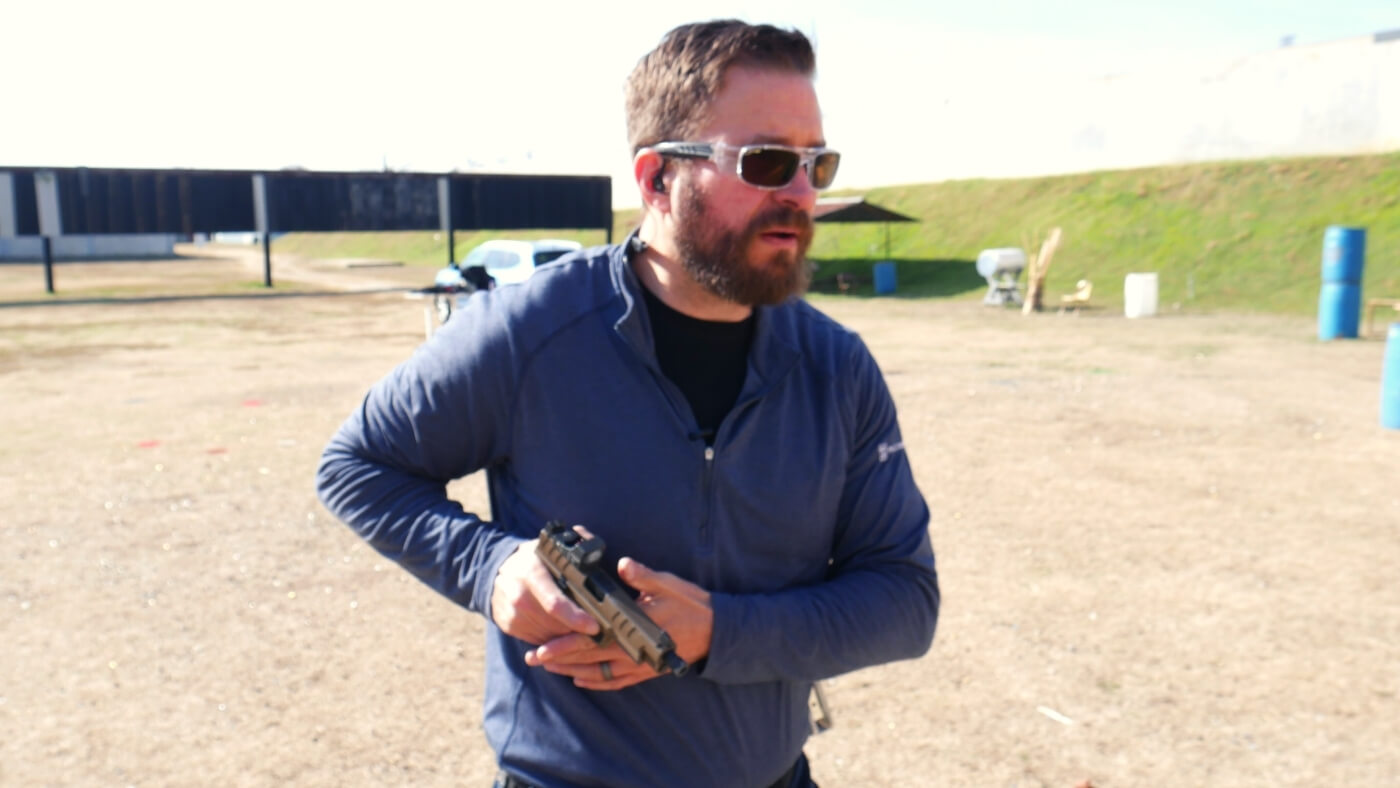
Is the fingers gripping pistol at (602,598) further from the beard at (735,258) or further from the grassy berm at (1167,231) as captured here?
the grassy berm at (1167,231)

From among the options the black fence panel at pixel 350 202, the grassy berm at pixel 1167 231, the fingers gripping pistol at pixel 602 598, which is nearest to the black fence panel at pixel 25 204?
the black fence panel at pixel 350 202

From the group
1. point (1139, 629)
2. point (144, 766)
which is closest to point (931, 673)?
point (1139, 629)

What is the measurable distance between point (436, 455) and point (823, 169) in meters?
0.88

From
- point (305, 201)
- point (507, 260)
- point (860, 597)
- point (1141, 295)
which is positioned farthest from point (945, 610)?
point (305, 201)

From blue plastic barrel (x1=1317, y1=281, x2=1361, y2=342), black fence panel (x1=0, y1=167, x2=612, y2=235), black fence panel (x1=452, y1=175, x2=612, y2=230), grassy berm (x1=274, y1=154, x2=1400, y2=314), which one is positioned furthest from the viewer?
black fence panel (x1=452, y1=175, x2=612, y2=230)

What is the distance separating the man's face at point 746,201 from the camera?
197 cm

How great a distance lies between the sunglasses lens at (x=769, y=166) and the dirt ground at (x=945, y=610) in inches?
118

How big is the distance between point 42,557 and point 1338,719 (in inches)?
281

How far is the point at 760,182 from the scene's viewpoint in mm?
1967

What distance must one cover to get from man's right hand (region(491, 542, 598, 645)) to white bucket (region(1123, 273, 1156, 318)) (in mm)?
25523

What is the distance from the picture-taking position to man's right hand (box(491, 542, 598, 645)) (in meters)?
1.81

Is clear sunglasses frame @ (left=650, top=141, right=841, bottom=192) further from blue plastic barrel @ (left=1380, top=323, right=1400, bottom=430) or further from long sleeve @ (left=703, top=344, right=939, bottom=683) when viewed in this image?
blue plastic barrel @ (left=1380, top=323, right=1400, bottom=430)

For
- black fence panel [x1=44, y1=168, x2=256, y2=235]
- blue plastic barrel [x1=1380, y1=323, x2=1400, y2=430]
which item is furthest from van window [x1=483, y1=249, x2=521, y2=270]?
blue plastic barrel [x1=1380, y1=323, x2=1400, y2=430]

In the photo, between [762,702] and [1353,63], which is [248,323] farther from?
[1353,63]
